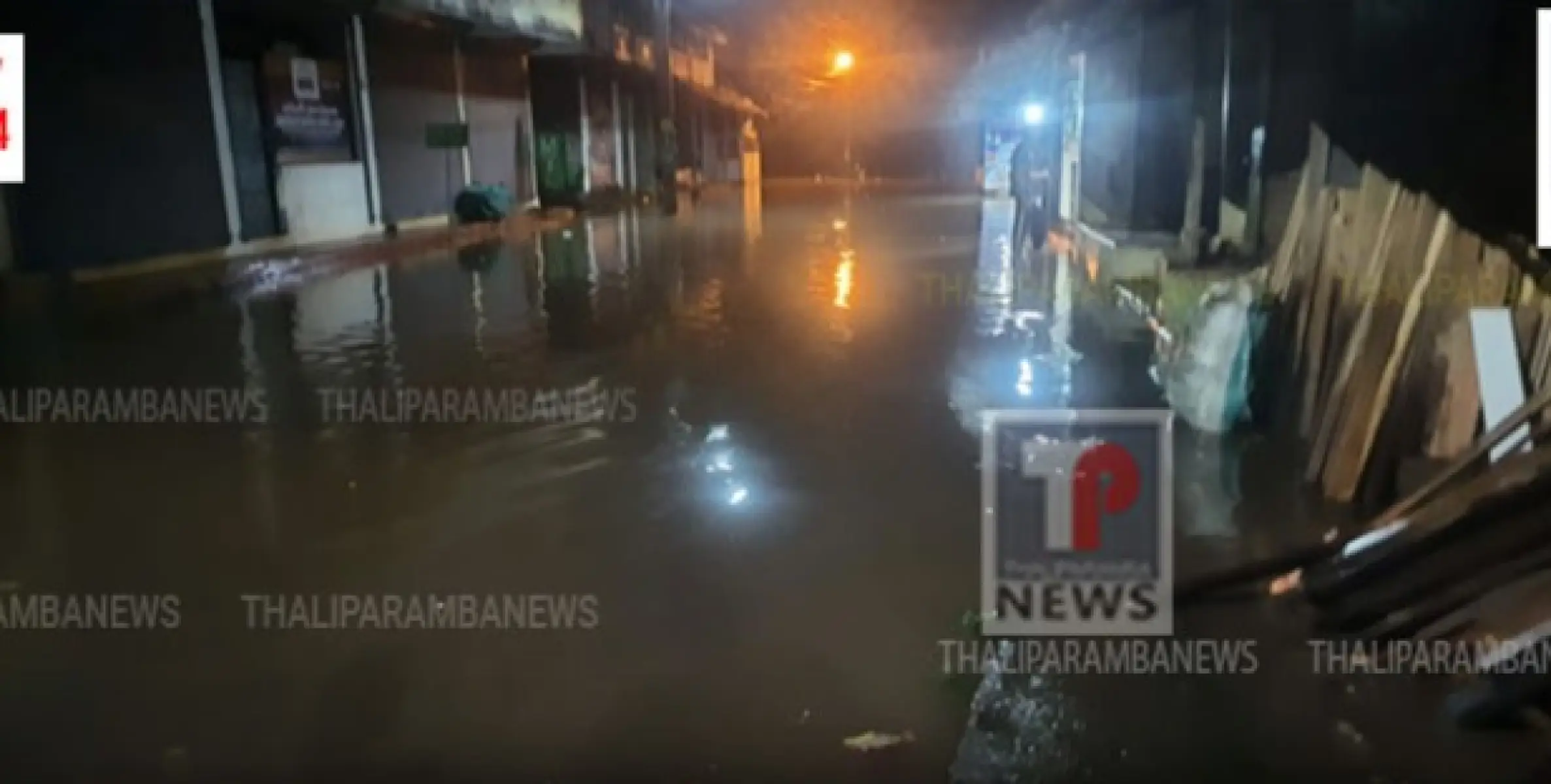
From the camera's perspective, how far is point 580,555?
15.3ft

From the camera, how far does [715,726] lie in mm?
3320

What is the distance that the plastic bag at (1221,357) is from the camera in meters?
5.94

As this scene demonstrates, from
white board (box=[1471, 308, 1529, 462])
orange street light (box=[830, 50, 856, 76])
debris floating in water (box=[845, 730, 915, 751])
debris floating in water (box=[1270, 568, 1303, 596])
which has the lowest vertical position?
debris floating in water (box=[845, 730, 915, 751])

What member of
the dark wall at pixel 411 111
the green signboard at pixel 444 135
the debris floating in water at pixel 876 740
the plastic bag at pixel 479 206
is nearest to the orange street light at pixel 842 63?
Answer: the dark wall at pixel 411 111

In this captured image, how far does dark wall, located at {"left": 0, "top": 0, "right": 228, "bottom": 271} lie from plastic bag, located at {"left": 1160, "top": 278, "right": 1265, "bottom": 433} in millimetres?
11740

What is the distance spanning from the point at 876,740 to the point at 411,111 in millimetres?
18776

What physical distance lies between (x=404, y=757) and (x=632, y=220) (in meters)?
20.5

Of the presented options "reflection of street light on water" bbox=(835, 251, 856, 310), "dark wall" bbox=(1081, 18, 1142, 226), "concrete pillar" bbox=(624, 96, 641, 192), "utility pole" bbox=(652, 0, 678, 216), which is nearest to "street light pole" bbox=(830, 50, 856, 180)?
"concrete pillar" bbox=(624, 96, 641, 192)

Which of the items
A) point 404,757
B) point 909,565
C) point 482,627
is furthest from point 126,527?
point 909,565

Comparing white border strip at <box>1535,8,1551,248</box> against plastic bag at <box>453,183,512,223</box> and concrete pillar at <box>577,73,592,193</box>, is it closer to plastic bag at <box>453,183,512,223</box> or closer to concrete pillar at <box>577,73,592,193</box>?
plastic bag at <box>453,183,512,223</box>

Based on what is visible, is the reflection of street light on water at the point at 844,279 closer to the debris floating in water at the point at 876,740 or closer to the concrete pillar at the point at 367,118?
the debris floating in water at the point at 876,740

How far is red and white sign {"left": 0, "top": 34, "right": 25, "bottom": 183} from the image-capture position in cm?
1098

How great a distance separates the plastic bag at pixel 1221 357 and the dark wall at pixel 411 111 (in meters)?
15.6

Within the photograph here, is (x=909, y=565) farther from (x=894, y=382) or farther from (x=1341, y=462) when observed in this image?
(x=894, y=382)
